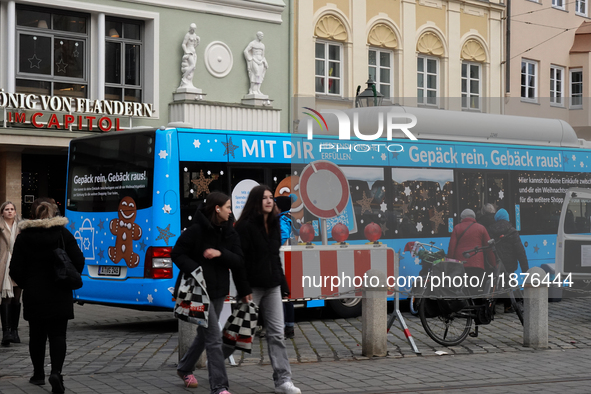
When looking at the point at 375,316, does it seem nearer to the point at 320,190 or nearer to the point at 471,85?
the point at 320,190

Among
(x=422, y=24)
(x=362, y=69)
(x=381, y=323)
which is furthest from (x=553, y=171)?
(x=422, y=24)

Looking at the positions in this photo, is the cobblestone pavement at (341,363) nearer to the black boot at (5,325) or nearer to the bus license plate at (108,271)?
the black boot at (5,325)

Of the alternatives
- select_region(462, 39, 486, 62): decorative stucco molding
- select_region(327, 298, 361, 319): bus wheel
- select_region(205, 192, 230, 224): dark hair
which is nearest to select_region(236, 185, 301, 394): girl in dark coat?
select_region(205, 192, 230, 224): dark hair

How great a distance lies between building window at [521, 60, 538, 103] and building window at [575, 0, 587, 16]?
3514 mm

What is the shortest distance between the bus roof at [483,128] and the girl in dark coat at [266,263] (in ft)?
15.5

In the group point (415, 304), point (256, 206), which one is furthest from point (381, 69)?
point (256, 206)

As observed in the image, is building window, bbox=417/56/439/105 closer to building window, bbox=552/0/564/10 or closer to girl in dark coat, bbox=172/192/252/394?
building window, bbox=552/0/564/10

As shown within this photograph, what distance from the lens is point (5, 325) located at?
426 inches

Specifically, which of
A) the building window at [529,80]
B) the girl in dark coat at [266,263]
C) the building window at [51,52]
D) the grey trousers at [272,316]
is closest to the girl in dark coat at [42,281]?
the girl in dark coat at [266,263]

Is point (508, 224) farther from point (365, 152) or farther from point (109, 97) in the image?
point (109, 97)

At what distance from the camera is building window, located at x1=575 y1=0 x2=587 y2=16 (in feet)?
108

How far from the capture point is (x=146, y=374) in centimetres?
855

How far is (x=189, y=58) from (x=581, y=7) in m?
17.9

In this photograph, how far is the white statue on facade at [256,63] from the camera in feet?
75.8
